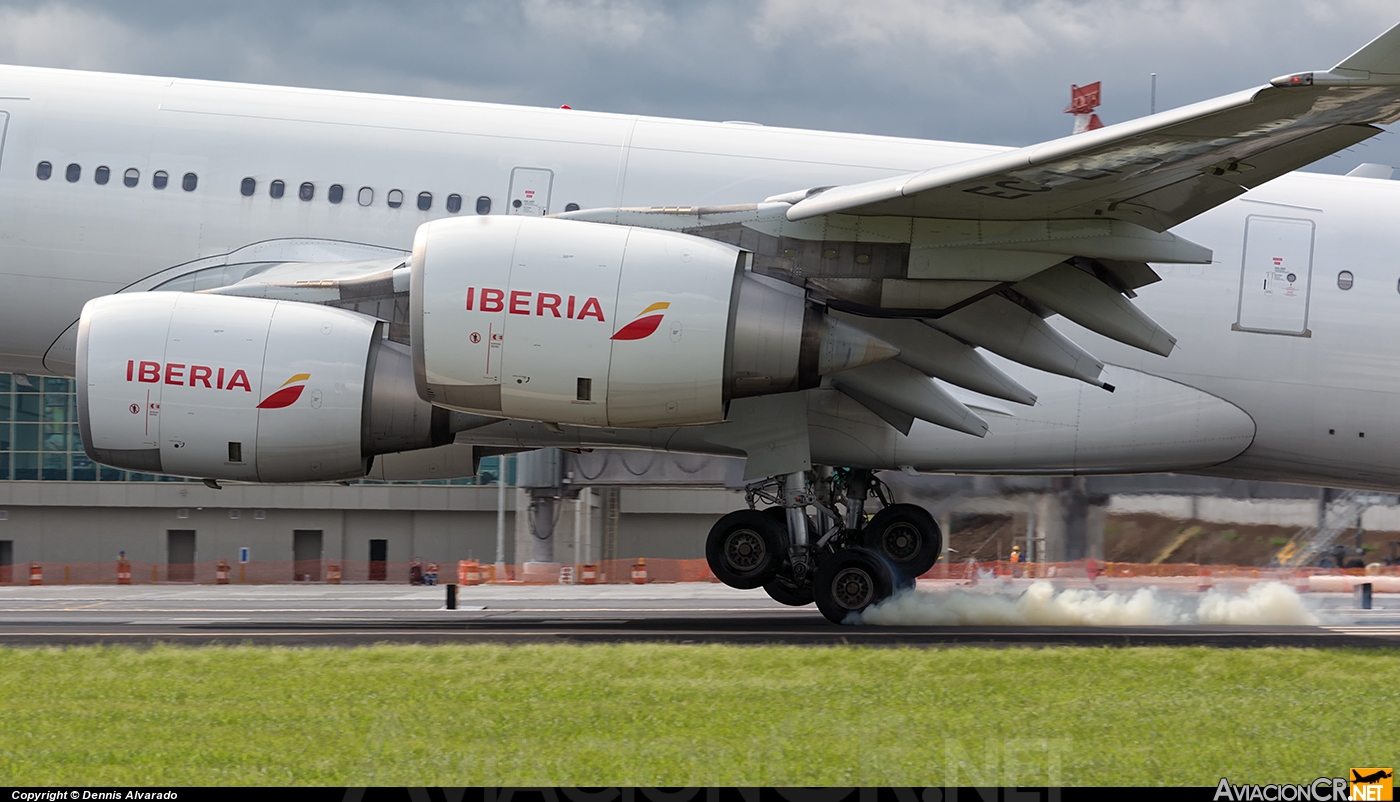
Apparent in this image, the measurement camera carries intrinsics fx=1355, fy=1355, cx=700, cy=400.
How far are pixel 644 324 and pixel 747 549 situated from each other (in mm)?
4422

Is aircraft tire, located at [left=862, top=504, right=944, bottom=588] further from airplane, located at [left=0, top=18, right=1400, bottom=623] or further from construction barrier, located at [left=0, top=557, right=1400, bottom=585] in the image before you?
construction barrier, located at [left=0, top=557, right=1400, bottom=585]

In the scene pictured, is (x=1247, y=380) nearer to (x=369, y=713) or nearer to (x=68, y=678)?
(x=369, y=713)

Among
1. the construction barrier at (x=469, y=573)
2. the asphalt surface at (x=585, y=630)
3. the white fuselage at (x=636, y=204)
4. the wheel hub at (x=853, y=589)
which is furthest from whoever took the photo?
the construction barrier at (x=469, y=573)

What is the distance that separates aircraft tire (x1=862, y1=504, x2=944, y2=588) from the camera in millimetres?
15391

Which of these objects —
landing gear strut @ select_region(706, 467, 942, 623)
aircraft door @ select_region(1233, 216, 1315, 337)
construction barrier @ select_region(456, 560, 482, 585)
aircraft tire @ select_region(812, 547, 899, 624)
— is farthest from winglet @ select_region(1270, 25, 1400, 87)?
construction barrier @ select_region(456, 560, 482, 585)

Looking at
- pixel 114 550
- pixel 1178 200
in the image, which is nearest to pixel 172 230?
pixel 1178 200

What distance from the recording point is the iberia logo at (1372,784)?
5.71 meters

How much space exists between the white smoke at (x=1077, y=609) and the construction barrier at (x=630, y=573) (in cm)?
689

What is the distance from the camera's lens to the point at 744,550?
48.6 feet

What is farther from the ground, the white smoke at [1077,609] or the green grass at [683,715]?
the green grass at [683,715]

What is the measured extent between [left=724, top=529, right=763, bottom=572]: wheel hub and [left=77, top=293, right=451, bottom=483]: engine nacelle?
14.3 feet

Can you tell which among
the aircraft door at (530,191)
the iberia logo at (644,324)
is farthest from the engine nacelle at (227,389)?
the aircraft door at (530,191)

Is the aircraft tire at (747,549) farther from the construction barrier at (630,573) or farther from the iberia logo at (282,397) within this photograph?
the construction barrier at (630,573)

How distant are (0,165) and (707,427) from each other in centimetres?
752
